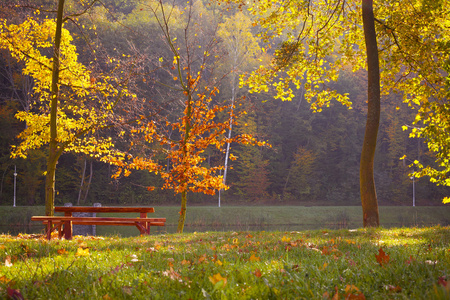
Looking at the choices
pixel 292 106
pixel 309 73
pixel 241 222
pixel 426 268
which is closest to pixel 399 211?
pixel 241 222

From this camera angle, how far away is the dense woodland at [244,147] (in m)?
25.4

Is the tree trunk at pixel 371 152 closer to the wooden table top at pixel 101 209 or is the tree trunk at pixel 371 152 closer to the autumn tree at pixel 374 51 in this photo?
the autumn tree at pixel 374 51

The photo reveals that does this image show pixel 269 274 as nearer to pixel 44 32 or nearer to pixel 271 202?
pixel 44 32

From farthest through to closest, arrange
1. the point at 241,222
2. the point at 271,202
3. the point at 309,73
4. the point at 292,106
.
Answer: the point at 292,106 → the point at 271,202 → the point at 241,222 → the point at 309,73

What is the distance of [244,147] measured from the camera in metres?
32.1

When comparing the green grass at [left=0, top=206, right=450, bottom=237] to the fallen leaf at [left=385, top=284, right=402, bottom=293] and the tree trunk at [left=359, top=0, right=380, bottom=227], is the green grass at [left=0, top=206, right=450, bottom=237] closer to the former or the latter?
the tree trunk at [left=359, top=0, right=380, bottom=227]

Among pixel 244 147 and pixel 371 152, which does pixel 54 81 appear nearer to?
pixel 371 152

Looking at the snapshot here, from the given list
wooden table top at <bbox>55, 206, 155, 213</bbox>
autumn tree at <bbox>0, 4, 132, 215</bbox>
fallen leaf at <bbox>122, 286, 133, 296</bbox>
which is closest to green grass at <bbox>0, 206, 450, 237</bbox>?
autumn tree at <bbox>0, 4, 132, 215</bbox>

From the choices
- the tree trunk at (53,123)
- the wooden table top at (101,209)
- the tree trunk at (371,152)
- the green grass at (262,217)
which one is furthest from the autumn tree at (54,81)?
the green grass at (262,217)

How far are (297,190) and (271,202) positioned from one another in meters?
3.10

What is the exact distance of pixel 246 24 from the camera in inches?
1019

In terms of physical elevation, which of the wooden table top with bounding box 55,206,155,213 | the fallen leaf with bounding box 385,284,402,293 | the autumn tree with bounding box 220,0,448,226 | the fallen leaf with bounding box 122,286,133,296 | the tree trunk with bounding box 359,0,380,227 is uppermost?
the autumn tree with bounding box 220,0,448,226

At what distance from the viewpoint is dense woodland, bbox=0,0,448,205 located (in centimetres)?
2536

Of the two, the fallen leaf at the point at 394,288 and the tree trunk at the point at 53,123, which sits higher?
the tree trunk at the point at 53,123
